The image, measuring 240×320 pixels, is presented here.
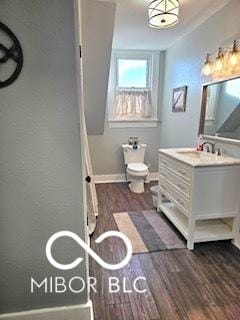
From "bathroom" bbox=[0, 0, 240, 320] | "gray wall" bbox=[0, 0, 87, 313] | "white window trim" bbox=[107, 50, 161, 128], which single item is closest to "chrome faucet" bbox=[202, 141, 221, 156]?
"bathroom" bbox=[0, 0, 240, 320]

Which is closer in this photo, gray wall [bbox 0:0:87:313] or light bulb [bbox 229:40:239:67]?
gray wall [bbox 0:0:87:313]

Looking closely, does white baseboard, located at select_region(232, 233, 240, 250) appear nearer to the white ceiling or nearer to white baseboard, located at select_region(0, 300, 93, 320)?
white baseboard, located at select_region(0, 300, 93, 320)

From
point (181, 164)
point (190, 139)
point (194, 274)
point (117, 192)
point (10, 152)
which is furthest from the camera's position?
point (117, 192)

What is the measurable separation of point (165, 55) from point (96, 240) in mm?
3171

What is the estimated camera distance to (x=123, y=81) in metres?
4.10

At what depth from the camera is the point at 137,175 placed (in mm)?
3709

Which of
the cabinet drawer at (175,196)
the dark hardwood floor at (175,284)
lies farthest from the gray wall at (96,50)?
the dark hardwood floor at (175,284)

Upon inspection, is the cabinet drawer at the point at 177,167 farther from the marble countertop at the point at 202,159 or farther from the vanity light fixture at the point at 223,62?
the vanity light fixture at the point at 223,62

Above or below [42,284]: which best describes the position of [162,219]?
below

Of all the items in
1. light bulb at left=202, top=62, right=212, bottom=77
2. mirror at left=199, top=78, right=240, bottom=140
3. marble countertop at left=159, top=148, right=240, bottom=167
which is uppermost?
light bulb at left=202, top=62, right=212, bottom=77

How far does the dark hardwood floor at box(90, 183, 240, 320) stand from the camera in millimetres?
1569

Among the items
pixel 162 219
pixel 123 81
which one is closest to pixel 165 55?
pixel 123 81

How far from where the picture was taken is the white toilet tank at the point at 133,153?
4.09 meters

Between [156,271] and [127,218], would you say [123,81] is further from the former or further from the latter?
[156,271]
